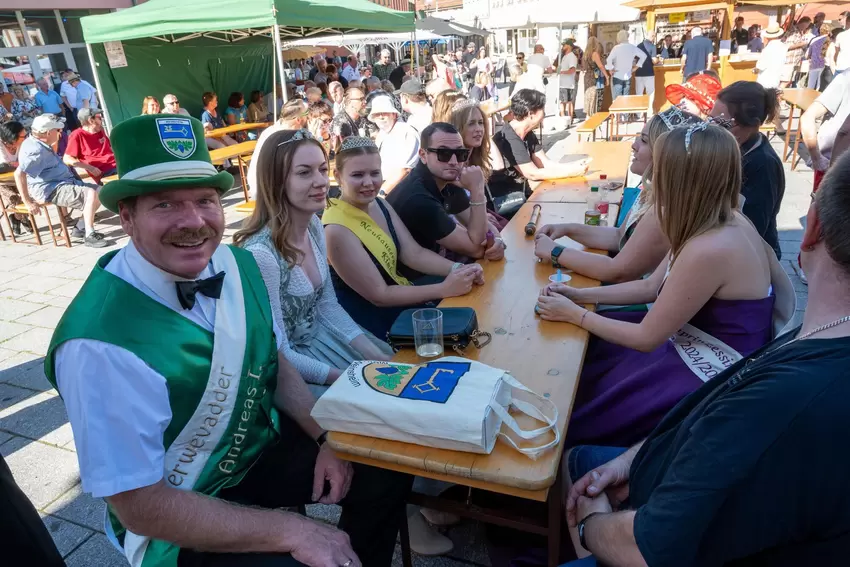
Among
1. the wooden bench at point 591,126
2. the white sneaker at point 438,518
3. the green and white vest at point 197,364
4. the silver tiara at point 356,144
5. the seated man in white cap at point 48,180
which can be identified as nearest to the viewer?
the green and white vest at point 197,364

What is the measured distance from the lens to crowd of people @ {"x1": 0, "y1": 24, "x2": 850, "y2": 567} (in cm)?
94

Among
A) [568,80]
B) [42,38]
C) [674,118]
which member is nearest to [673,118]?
[674,118]

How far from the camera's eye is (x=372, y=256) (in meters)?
2.78

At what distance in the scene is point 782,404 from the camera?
879 millimetres

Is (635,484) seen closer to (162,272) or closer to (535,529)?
(535,529)

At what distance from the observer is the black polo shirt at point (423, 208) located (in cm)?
312

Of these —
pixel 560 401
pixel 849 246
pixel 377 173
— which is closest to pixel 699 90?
pixel 377 173

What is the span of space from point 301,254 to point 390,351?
0.70 metres

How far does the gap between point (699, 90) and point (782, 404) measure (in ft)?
16.2

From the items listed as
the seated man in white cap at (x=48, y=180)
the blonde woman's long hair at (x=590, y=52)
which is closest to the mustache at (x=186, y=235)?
the seated man in white cap at (x=48, y=180)

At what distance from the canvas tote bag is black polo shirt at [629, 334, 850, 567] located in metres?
0.48

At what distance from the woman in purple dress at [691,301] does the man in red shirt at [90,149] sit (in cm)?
760

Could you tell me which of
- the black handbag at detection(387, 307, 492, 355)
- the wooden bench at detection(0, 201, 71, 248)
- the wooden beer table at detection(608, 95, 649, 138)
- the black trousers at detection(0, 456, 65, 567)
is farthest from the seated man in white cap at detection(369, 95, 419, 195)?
the wooden beer table at detection(608, 95, 649, 138)

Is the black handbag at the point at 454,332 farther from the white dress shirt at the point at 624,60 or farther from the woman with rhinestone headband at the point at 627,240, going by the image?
the white dress shirt at the point at 624,60
